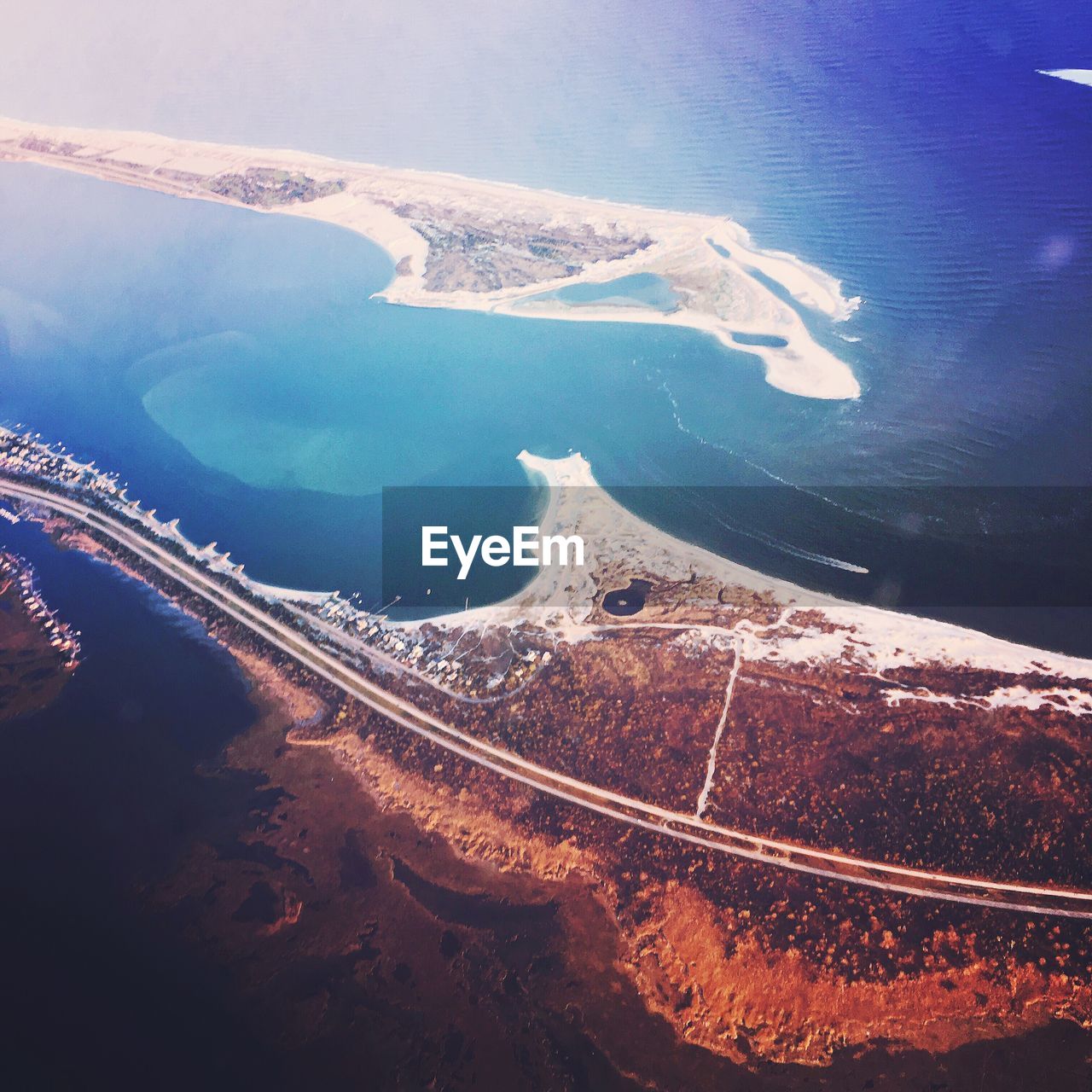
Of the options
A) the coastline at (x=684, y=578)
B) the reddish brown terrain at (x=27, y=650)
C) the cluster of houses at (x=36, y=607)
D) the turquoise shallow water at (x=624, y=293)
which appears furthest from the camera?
the turquoise shallow water at (x=624, y=293)

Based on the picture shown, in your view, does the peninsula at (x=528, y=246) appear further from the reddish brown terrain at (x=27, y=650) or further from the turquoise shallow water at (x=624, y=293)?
the reddish brown terrain at (x=27, y=650)

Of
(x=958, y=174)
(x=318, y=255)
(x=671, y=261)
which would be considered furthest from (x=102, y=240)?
(x=958, y=174)

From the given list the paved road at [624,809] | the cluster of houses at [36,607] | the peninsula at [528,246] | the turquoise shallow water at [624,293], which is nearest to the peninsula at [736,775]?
the paved road at [624,809]

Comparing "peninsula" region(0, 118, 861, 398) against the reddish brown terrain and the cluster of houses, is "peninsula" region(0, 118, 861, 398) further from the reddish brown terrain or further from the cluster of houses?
the reddish brown terrain

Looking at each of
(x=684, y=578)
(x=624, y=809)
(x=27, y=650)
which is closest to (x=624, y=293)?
(x=684, y=578)

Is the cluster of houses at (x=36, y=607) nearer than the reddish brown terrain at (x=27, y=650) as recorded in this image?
No

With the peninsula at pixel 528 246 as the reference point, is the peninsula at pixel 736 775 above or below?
below

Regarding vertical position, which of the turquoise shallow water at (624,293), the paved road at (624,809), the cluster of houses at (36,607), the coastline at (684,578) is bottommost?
the paved road at (624,809)
